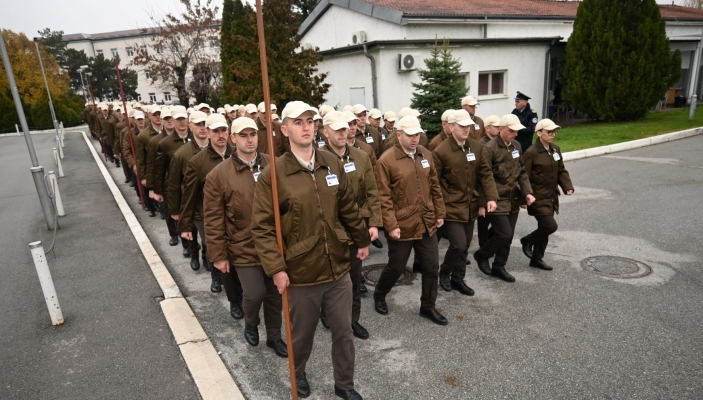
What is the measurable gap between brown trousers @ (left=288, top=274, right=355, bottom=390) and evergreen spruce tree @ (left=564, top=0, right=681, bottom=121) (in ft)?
61.5

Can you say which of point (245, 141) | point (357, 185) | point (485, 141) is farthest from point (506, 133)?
point (245, 141)

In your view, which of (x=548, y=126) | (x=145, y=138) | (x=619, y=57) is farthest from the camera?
(x=619, y=57)

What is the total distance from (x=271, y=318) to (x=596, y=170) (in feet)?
34.2

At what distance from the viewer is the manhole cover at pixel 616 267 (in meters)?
5.68

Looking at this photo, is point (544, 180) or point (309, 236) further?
point (544, 180)

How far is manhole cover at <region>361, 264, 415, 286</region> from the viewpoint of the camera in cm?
590

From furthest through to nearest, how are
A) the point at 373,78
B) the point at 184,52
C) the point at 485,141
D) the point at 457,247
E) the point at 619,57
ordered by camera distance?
1. the point at 184,52
2. the point at 619,57
3. the point at 373,78
4. the point at 485,141
5. the point at 457,247

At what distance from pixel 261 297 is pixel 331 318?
975 millimetres

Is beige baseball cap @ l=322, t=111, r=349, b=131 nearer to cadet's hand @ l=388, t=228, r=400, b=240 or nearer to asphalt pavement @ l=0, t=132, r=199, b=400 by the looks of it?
cadet's hand @ l=388, t=228, r=400, b=240

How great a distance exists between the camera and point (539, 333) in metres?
4.43

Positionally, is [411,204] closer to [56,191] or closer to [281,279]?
[281,279]

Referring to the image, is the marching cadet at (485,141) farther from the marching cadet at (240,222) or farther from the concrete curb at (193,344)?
the concrete curb at (193,344)

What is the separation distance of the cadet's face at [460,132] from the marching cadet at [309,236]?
209 centimetres

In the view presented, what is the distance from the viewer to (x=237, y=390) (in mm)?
3744
